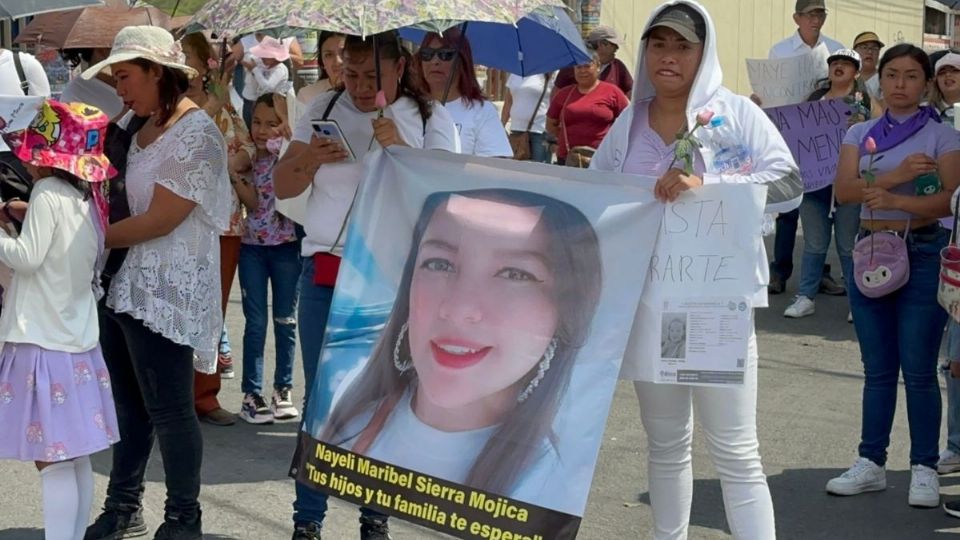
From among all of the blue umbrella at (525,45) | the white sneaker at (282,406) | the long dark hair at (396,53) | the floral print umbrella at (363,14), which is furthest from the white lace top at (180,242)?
the white sneaker at (282,406)

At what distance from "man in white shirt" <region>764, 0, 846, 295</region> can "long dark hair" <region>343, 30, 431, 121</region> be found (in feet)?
20.0

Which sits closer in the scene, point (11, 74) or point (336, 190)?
point (336, 190)

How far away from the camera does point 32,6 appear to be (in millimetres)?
5266

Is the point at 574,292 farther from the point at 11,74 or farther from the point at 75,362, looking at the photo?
the point at 11,74

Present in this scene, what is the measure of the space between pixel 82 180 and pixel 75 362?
619 mm

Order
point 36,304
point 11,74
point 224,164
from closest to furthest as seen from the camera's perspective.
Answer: point 36,304, point 224,164, point 11,74

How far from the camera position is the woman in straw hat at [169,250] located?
5141 mm

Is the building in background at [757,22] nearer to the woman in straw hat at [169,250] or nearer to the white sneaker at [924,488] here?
the white sneaker at [924,488]

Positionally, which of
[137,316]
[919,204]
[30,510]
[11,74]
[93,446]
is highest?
[11,74]

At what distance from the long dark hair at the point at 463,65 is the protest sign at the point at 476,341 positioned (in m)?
1.30

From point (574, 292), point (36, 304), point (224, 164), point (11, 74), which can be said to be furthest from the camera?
point (11, 74)

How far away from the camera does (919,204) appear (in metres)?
5.99

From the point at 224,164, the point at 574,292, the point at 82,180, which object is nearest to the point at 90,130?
the point at 82,180

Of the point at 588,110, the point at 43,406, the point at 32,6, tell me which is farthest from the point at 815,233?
the point at 43,406
